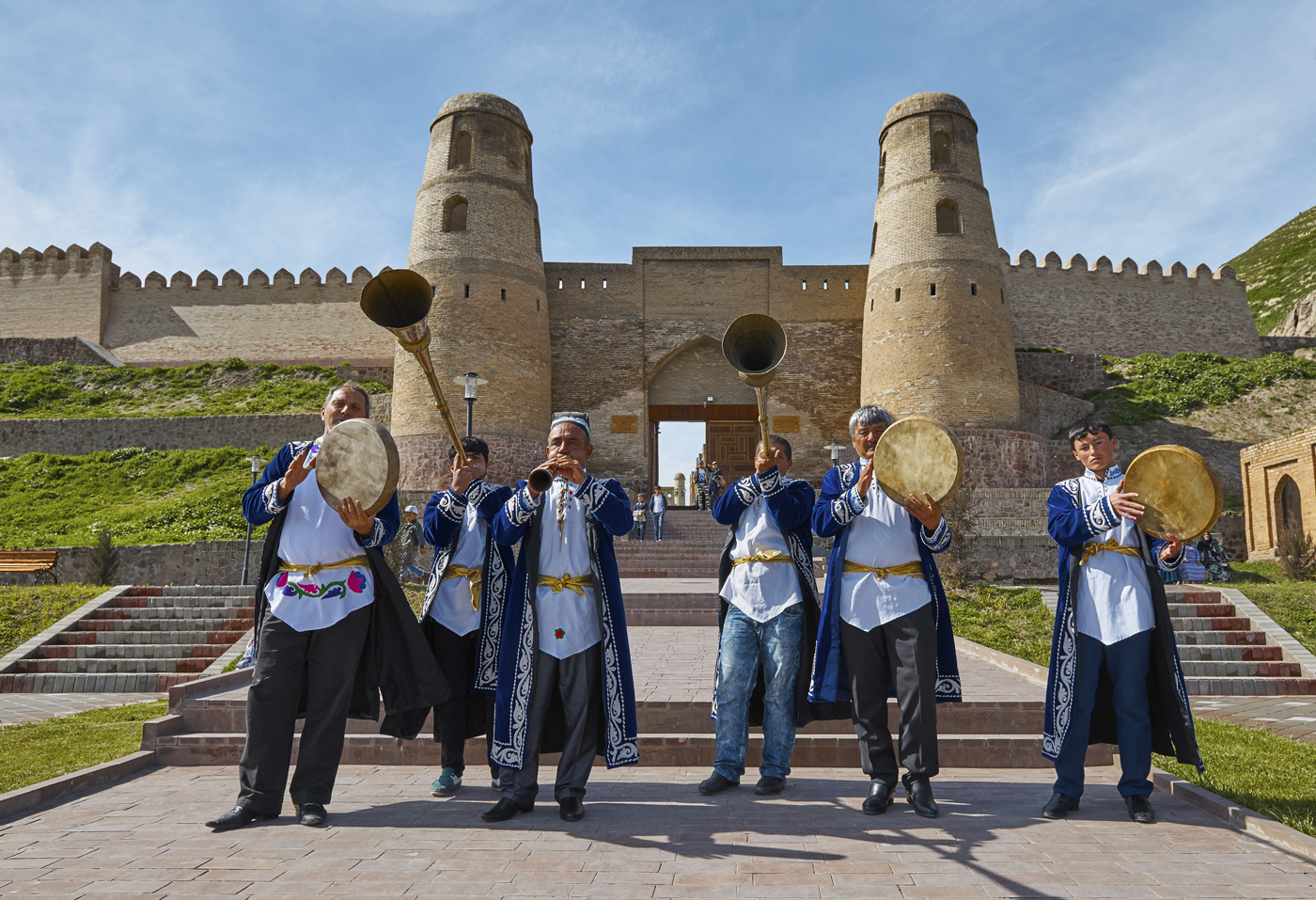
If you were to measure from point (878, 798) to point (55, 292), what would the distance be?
40956 millimetres

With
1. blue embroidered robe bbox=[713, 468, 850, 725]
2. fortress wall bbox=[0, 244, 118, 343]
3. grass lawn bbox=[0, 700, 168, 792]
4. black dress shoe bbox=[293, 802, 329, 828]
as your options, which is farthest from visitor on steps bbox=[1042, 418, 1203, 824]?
fortress wall bbox=[0, 244, 118, 343]

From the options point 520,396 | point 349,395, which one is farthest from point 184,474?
point 349,395

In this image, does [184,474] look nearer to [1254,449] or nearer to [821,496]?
[821,496]

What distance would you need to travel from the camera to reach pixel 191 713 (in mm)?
5219

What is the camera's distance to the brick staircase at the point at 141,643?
909 cm

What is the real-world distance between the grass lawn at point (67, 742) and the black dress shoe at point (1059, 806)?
457 cm

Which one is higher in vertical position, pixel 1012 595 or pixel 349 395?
pixel 349 395

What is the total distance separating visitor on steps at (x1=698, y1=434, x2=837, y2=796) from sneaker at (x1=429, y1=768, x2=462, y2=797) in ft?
3.72

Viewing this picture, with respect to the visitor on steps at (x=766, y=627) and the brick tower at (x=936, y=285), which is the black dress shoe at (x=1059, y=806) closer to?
the visitor on steps at (x=766, y=627)

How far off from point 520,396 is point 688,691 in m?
19.3

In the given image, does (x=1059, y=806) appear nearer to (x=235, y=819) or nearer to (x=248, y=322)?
(x=235, y=819)

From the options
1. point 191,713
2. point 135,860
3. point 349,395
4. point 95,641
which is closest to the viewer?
point 135,860

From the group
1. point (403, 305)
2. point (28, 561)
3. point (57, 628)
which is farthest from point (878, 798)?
point (28, 561)

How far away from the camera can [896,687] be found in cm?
404
